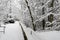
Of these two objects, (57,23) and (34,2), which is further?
(34,2)

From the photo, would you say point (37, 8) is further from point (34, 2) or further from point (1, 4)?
point (1, 4)

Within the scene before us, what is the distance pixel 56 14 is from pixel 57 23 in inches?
29.9

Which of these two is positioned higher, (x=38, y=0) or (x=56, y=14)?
(x=38, y=0)

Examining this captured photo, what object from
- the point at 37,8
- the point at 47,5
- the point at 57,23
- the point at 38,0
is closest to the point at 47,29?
the point at 57,23

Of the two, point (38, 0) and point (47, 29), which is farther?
point (38, 0)

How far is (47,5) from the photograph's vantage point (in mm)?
13836

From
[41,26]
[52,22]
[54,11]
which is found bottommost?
[41,26]

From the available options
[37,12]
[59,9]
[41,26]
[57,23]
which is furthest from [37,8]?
[57,23]

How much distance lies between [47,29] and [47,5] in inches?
90.8

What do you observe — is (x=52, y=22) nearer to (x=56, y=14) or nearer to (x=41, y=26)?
(x=56, y=14)

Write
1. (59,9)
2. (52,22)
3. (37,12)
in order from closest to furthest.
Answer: (52,22) → (59,9) → (37,12)

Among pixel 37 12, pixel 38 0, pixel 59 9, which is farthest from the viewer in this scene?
pixel 38 0

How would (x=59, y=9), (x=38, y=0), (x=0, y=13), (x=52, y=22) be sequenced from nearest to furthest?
(x=52, y=22) < (x=59, y=9) < (x=38, y=0) < (x=0, y=13)

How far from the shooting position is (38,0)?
1703 cm
